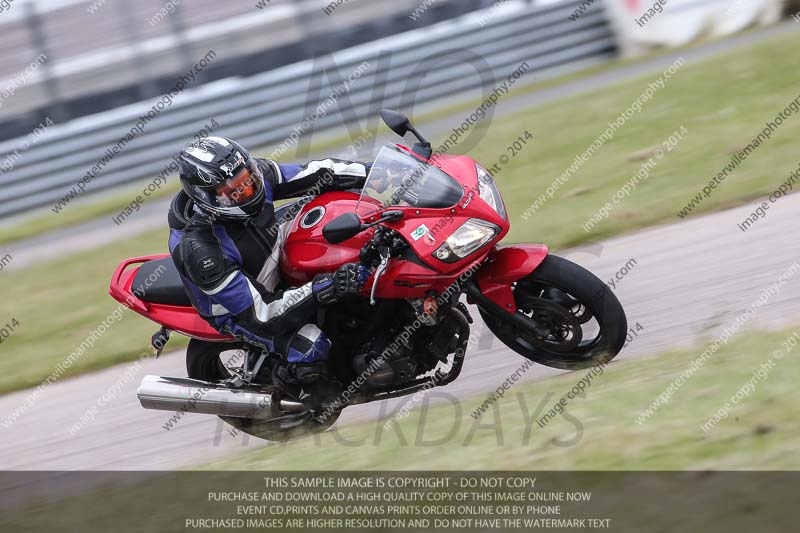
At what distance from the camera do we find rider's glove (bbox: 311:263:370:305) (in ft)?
→ 16.4

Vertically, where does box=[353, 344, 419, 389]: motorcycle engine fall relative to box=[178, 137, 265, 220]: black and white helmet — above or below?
below

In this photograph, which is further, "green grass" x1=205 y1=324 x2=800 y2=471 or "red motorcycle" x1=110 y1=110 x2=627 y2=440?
"red motorcycle" x1=110 y1=110 x2=627 y2=440

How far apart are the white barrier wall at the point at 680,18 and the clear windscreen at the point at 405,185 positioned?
9620 mm

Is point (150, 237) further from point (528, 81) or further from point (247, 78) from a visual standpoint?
point (528, 81)

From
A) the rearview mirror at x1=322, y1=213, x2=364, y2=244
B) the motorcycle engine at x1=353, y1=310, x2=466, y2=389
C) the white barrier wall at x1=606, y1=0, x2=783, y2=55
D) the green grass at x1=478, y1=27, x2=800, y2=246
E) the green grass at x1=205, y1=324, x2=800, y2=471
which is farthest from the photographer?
the white barrier wall at x1=606, y1=0, x2=783, y2=55

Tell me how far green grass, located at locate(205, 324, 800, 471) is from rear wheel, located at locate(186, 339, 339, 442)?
14 cm

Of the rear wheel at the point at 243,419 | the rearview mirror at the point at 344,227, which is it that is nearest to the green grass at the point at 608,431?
the rear wheel at the point at 243,419

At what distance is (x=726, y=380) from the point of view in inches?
189

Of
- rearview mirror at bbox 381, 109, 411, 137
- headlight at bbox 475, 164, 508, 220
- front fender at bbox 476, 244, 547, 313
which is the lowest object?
front fender at bbox 476, 244, 547, 313

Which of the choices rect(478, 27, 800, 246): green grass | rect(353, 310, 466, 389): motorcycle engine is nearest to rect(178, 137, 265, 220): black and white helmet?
rect(353, 310, 466, 389): motorcycle engine

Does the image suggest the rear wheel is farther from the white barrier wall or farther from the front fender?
the white barrier wall

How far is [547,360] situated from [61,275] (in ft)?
24.0

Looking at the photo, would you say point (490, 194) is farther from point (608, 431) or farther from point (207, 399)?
point (207, 399)

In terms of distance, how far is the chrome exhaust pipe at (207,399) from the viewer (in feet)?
19.0
